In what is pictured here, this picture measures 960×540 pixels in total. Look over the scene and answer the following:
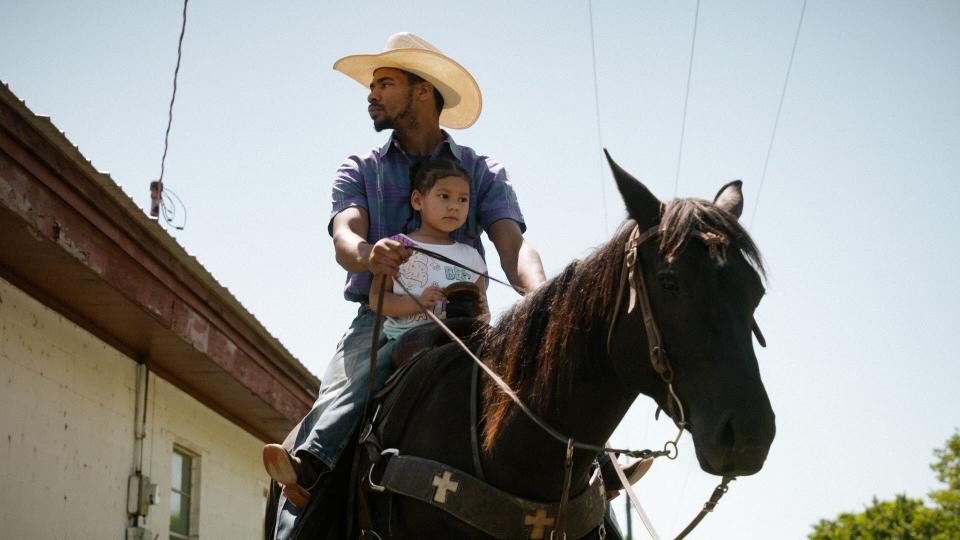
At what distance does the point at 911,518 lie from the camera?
39.1 metres

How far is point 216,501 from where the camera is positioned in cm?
1258

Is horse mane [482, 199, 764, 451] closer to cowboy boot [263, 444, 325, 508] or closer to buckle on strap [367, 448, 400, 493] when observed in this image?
buckle on strap [367, 448, 400, 493]

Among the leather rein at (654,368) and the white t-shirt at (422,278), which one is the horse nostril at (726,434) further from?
the white t-shirt at (422,278)

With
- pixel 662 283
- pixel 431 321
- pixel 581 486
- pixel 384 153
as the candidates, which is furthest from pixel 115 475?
pixel 662 283

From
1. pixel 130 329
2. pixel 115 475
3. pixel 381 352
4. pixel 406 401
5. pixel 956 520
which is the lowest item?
pixel 406 401

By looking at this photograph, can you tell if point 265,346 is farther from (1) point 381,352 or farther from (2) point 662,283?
(2) point 662,283

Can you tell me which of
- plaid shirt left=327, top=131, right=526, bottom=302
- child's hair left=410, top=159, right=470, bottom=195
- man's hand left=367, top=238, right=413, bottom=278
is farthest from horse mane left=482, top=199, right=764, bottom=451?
plaid shirt left=327, top=131, right=526, bottom=302

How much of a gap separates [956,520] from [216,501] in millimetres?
30800

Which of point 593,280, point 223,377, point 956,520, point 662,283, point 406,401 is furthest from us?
point 956,520

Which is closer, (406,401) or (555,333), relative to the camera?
(555,333)

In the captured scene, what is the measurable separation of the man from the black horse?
0.28 meters

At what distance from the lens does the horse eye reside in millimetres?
3861

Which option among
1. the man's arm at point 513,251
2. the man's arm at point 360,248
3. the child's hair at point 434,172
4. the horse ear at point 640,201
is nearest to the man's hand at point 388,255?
the man's arm at point 360,248

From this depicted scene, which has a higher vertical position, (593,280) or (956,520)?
(956,520)
